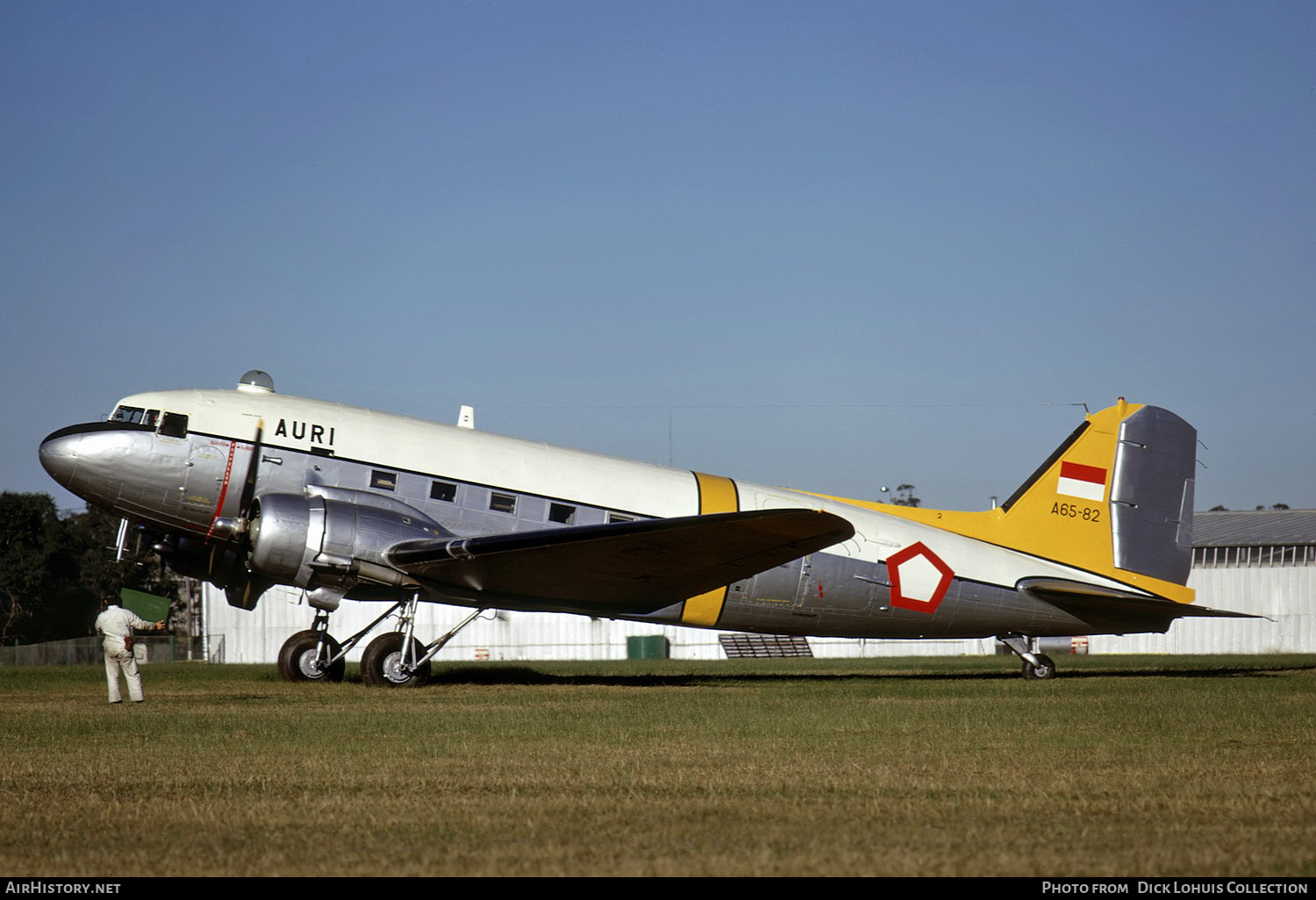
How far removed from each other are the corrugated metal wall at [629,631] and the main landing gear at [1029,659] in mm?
29252

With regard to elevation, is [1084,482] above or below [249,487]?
above

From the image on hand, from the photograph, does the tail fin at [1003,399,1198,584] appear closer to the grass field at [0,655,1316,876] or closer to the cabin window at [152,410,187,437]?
the grass field at [0,655,1316,876]

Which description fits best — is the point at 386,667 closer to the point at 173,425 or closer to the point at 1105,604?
the point at 173,425

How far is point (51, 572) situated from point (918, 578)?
6000 centimetres

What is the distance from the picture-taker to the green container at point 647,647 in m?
49.8

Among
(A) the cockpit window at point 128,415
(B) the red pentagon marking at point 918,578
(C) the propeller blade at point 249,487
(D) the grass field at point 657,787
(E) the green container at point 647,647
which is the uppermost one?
(A) the cockpit window at point 128,415

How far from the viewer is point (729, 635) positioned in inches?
2047

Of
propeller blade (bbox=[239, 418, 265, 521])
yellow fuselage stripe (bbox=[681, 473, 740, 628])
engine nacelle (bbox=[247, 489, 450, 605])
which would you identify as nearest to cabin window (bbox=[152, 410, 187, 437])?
propeller blade (bbox=[239, 418, 265, 521])

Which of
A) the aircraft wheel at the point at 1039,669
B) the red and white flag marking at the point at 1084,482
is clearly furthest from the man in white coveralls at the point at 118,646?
the red and white flag marking at the point at 1084,482

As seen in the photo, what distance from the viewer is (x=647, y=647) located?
50125 mm

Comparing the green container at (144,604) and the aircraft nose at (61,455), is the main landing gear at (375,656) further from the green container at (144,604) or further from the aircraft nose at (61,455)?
the aircraft nose at (61,455)

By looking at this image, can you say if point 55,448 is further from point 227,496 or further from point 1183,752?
point 1183,752

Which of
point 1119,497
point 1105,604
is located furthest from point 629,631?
point 1105,604
